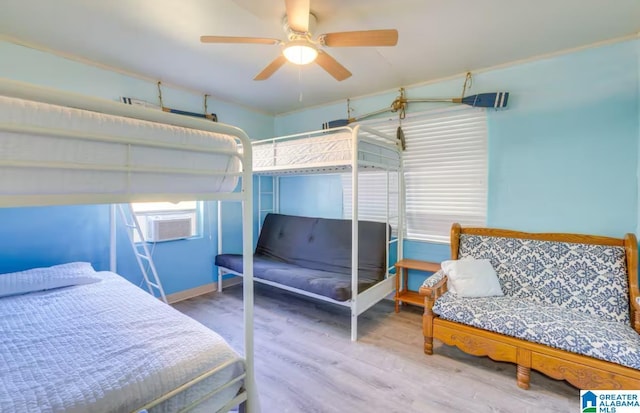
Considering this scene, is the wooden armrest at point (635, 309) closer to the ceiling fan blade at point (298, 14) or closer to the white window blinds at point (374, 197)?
the white window blinds at point (374, 197)

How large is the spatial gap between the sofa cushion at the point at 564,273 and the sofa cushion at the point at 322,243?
98cm

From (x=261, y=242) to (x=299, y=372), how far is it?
2.18 m

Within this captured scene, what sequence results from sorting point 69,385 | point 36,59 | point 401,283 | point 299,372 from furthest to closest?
point 401,283 → point 36,59 → point 299,372 → point 69,385

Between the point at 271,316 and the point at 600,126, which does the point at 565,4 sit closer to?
the point at 600,126

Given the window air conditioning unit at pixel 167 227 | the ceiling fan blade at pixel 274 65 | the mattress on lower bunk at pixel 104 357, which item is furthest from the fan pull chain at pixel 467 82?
the window air conditioning unit at pixel 167 227

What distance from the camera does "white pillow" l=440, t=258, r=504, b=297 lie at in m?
2.32

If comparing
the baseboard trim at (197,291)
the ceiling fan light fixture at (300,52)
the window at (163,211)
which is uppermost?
the ceiling fan light fixture at (300,52)

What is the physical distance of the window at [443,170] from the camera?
9.24 ft

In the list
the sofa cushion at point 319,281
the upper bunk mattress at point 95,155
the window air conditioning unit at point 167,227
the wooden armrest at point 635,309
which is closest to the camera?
the upper bunk mattress at point 95,155

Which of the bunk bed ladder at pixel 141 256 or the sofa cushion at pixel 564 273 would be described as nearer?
the sofa cushion at pixel 564 273

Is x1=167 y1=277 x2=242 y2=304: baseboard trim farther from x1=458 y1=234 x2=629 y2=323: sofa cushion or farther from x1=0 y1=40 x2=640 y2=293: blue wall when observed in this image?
x1=458 y1=234 x2=629 y2=323: sofa cushion

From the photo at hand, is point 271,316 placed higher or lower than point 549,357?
lower

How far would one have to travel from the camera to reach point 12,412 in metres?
0.88

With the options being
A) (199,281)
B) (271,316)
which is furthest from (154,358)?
(199,281)
